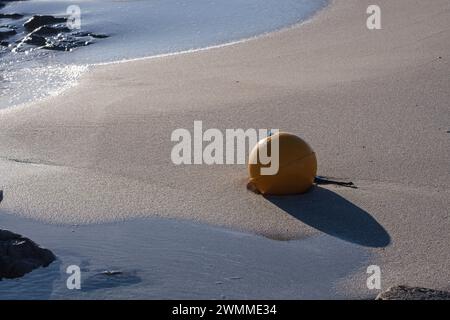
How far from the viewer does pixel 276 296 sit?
4.95 metres

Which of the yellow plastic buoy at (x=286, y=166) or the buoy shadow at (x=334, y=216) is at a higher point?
the yellow plastic buoy at (x=286, y=166)

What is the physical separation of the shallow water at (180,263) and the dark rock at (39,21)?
8.91 meters

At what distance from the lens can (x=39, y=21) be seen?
48.2ft

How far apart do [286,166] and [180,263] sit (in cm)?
125

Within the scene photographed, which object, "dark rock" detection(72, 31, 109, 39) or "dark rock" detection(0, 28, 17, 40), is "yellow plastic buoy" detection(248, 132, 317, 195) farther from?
"dark rock" detection(0, 28, 17, 40)

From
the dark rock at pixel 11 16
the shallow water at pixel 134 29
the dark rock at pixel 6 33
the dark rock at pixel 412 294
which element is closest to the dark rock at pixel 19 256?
the dark rock at pixel 412 294

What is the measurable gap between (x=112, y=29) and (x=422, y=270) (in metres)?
9.87

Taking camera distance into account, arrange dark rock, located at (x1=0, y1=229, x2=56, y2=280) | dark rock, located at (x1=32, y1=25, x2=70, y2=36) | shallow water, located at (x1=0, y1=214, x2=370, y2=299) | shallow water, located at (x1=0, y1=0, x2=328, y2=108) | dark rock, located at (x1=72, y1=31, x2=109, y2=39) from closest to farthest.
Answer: shallow water, located at (x1=0, y1=214, x2=370, y2=299), dark rock, located at (x1=0, y1=229, x2=56, y2=280), shallow water, located at (x1=0, y1=0, x2=328, y2=108), dark rock, located at (x1=72, y1=31, x2=109, y2=39), dark rock, located at (x1=32, y1=25, x2=70, y2=36)

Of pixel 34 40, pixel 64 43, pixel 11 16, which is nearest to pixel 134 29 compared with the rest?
pixel 64 43

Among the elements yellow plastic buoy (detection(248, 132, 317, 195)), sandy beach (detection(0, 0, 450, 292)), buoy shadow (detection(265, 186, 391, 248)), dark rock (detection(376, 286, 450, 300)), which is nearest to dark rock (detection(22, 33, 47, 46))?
sandy beach (detection(0, 0, 450, 292))

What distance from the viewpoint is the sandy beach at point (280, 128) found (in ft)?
19.8

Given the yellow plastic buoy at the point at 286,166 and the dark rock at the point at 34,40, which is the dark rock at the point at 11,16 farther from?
the yellow plastic buoy at the point at 286,166

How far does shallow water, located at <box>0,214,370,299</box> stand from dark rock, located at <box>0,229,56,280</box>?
0.05 metres

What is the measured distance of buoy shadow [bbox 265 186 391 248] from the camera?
5770 millimetres
